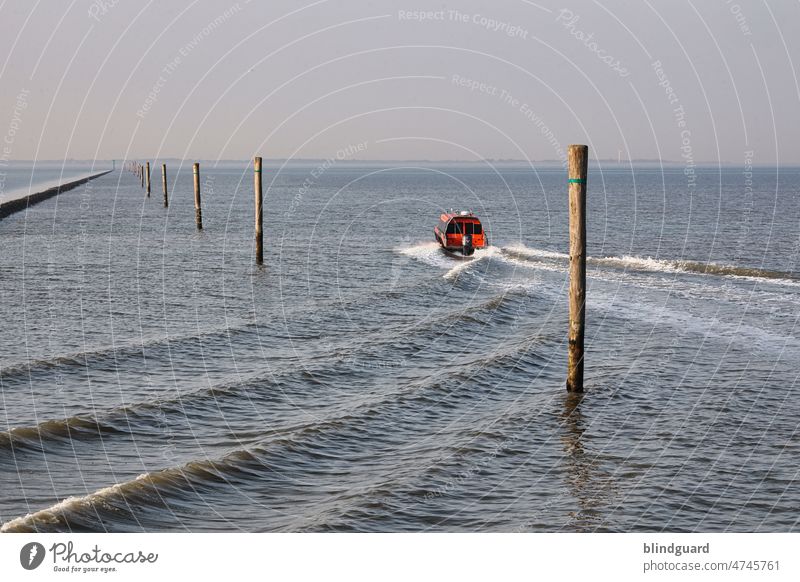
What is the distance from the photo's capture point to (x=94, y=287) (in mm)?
32688

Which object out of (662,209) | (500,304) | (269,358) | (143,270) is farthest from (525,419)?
(662,209)

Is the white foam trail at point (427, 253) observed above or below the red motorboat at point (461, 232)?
below

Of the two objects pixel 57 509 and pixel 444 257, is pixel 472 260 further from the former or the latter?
pixel 57 509

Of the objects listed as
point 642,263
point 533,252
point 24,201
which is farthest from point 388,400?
point 24,201

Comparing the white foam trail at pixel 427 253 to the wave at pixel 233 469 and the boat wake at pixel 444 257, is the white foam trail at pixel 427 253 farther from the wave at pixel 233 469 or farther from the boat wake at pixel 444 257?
the wave at pixel 233 469

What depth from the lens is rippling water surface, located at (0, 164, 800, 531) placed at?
500 inches

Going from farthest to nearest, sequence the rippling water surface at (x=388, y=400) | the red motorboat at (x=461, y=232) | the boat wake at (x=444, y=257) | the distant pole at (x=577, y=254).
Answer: the red motorboat at (x=461, y=232), the boat wake at (x=444, y=257), the distant pole at (x=577, y=254), the rippling water surface at (x=388, y=400)

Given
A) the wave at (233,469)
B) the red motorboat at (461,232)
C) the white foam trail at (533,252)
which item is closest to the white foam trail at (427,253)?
the red motorboat at (461,232)

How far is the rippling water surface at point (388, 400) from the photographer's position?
12695mm

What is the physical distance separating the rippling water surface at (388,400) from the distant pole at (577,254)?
0.99 meters

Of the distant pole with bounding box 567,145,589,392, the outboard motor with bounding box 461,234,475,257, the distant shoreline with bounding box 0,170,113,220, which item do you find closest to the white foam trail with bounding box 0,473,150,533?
the distant pole with bounding box 567,145,589,392

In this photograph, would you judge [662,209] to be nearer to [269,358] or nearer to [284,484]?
[269,358]
